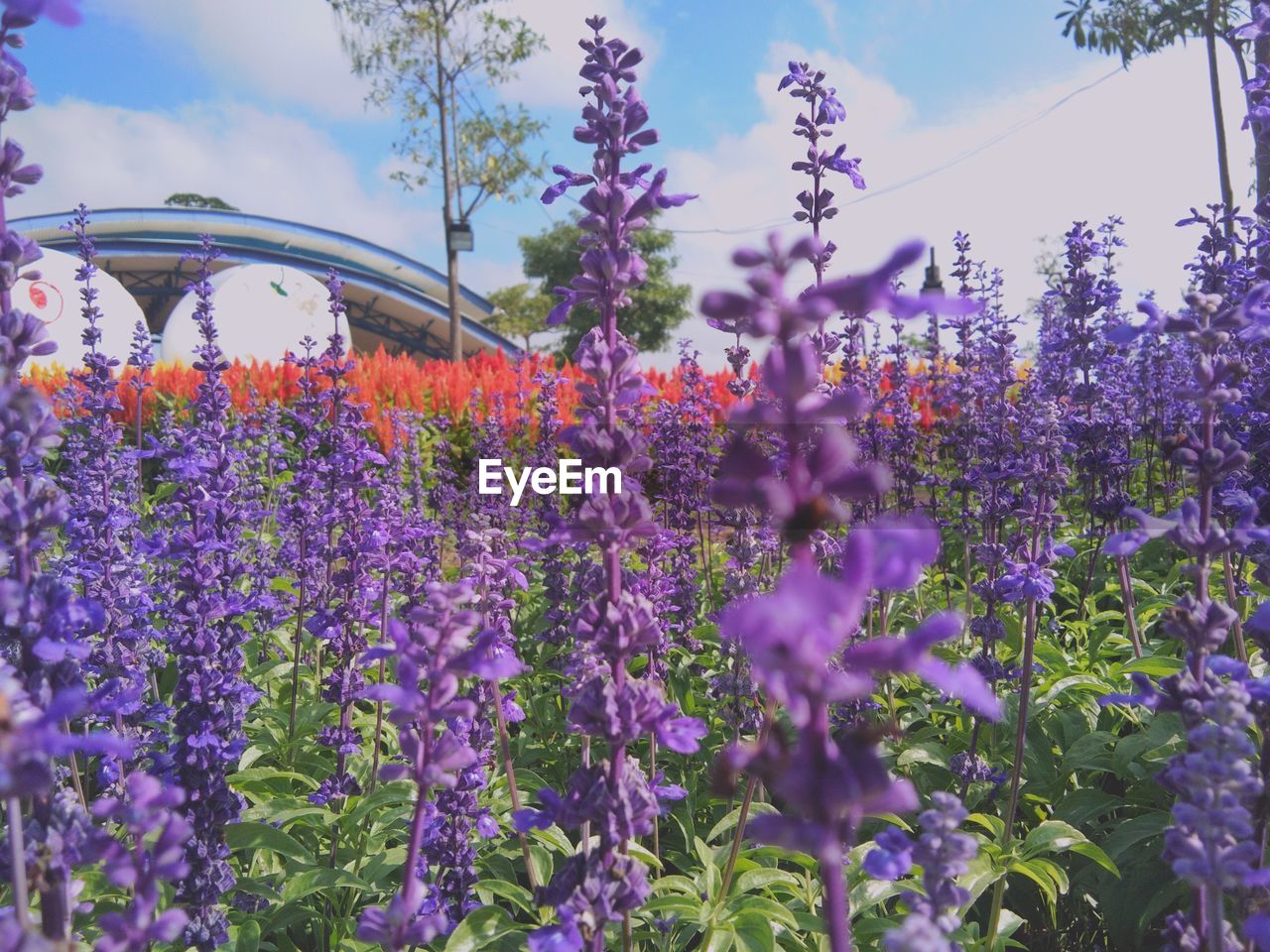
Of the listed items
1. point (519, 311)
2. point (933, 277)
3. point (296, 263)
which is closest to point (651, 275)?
point (519, 311)

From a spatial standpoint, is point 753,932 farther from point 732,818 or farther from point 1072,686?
point 1072,686

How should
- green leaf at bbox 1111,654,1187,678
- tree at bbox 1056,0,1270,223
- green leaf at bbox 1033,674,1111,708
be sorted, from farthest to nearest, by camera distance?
1. tree at bbox 1056,0,1270,223
2. green leaf at bbox 1033,674,1111,708
3. green leaf at bbox 1111,654,1187,678

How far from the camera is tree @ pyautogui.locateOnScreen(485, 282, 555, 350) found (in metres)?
53.6

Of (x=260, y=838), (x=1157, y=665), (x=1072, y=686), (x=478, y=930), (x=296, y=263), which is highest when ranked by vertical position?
(x=296, y=263)

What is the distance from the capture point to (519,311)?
56.4m

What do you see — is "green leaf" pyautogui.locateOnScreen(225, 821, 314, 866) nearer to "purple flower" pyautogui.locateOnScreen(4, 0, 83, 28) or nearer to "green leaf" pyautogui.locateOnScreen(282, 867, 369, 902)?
"green leaf" pyautogui.locateOnScreen(282, 867, 369, 902)

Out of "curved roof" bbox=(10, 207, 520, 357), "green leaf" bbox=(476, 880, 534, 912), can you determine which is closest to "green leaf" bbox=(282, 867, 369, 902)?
"green leaf" bbox=(476, 880, 534, 912)

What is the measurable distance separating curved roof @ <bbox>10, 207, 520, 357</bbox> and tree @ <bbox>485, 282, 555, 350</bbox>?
131 cm

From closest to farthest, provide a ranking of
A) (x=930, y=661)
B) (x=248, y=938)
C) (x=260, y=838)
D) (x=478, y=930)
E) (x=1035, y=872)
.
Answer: (x=930, y=661) < (x=478, y=930) < (x=248, y=938) < (x=1035, y=872) < (x=260, y=838)

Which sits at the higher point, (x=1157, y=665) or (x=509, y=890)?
(x=1157, y=665)

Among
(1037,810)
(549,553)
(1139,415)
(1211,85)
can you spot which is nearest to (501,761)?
(549,553)

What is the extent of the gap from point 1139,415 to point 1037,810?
23.5 ft

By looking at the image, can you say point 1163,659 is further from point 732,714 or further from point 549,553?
point 549,553

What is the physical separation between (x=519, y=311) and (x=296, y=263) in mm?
13810
